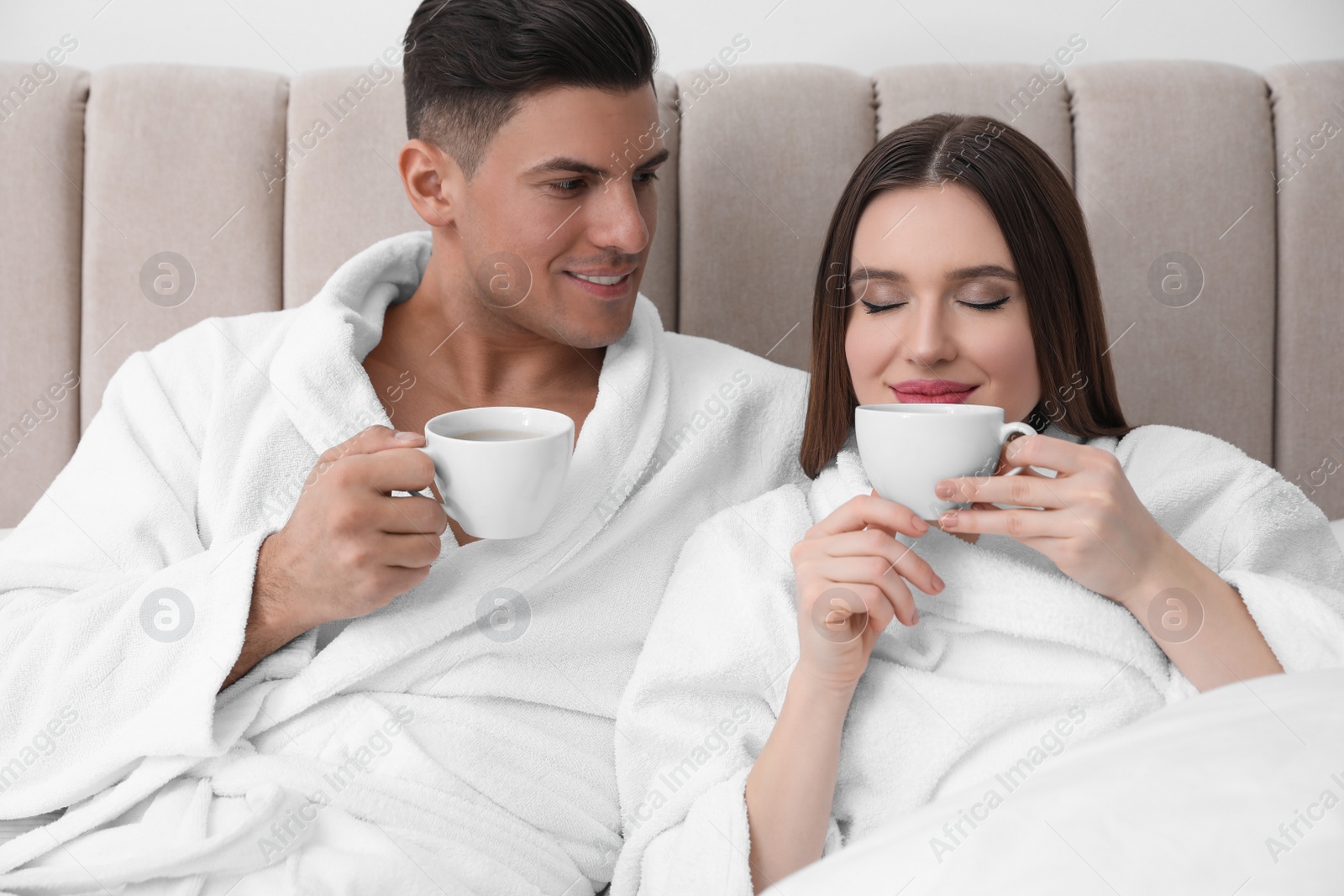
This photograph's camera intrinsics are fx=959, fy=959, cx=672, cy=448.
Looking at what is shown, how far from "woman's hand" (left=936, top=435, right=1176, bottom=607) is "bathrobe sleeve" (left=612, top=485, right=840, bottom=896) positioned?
0.27m

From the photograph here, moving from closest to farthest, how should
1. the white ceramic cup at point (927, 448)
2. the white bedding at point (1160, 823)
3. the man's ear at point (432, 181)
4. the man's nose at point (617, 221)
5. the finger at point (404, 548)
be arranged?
1. the white bedding at point (1160, 823)
2. the white ceramic cup at point (927, 448)
3. the finger at point (404, 548)
4. the man's nose at point (617, 221)
5. the man's ear at point (432, 181)

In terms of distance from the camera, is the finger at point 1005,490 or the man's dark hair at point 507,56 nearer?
the finger at point 1005,490

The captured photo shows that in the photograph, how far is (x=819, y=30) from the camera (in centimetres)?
173

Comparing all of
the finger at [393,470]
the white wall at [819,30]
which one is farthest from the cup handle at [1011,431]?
the white wall at [819,30]

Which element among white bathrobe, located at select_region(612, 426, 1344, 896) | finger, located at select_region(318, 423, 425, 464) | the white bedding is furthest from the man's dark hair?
the white bedding

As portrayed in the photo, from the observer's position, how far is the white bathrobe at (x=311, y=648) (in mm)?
994

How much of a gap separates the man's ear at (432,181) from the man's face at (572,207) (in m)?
0.06

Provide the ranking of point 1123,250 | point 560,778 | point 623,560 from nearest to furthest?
point 560,778 < point 623,560 < point 1123,250

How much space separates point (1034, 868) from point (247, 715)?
0.82 m

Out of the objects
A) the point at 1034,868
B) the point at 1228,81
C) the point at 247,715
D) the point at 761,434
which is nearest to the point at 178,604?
the point at 247,715

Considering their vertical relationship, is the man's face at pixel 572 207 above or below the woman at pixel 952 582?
above

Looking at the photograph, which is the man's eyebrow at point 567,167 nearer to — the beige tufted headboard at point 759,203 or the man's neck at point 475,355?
the man's neck at point 475,355

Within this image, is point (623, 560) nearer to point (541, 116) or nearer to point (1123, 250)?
point (541, 116)

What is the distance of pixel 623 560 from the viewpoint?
124cm
